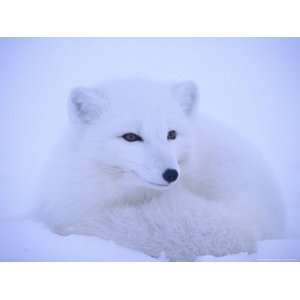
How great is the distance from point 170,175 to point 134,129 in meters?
0.34

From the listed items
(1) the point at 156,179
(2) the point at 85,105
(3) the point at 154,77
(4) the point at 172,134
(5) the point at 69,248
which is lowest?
(5) the point at 69,248

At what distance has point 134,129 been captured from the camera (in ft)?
7.98

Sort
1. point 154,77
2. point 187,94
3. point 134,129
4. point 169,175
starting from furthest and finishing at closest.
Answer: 1. point 154,77
2. point 187,94
3. point 134,129
4. point 169,175

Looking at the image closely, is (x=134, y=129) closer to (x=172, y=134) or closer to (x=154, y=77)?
(x=172, y=134)

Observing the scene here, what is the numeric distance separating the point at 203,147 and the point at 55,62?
1.15 meters

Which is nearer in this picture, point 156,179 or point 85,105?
point 156,179

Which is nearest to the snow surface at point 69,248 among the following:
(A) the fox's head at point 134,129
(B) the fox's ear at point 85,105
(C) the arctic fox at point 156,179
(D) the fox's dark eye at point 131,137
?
(C) the arctic fox at point 156,179

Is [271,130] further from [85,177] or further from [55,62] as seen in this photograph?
[55,62]

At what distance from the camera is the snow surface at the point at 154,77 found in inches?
119

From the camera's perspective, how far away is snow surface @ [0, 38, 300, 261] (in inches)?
119

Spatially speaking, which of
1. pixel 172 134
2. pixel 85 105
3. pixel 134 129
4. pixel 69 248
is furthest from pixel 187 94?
pixel 69 248

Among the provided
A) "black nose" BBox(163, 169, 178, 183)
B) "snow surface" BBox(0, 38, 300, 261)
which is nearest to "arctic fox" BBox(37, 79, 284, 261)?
"black nose" BBox(163, 169, 178, 183)

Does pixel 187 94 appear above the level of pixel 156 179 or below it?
above

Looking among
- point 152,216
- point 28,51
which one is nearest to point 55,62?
point 28,51
